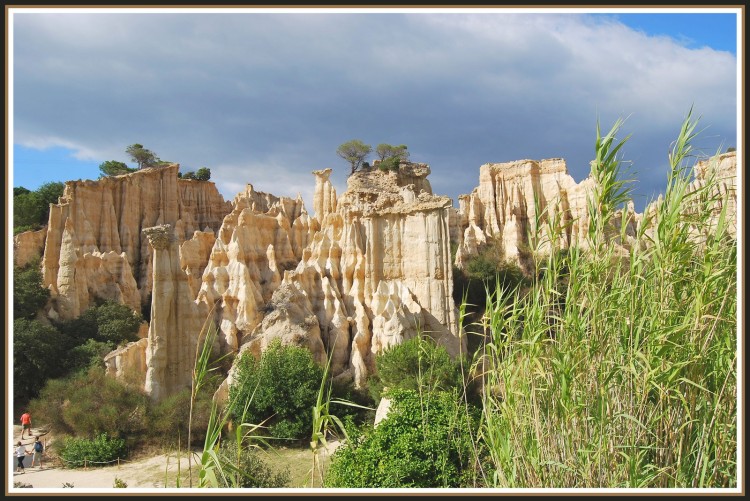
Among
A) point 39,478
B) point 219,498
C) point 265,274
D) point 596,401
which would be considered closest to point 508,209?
point 265,274

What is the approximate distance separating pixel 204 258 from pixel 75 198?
1172 centimetres

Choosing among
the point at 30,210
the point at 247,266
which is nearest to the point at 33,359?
the point at 247,266

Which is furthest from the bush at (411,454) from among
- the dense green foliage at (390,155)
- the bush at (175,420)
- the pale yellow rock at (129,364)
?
the dense green foliage at (390,155)

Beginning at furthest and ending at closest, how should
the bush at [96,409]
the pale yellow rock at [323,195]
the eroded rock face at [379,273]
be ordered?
1. the pale yellow rock at [323,195]
2. the eroded rock face at [379,273]
3. the bush at [96,409]

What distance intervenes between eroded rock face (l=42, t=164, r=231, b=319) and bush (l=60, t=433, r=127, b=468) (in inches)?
537

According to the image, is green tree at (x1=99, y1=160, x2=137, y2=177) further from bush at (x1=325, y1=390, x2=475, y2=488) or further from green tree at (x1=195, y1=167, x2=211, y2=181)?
bush at (x1=325, y1=390, x2=475, y2=488)

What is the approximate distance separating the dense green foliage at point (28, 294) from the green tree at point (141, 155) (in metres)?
24.7

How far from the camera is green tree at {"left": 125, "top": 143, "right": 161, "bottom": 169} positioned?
5262cm

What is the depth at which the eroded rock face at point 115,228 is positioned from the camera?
31109mm

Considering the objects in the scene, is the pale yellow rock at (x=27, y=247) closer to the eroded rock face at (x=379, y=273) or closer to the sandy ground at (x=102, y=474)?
the eroded rock face at (x=379, y=273)

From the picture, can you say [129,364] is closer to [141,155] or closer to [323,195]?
[323,195]

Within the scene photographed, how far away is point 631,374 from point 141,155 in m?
54.1

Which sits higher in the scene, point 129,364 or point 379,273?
point 379,273

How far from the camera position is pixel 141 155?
173 ft
